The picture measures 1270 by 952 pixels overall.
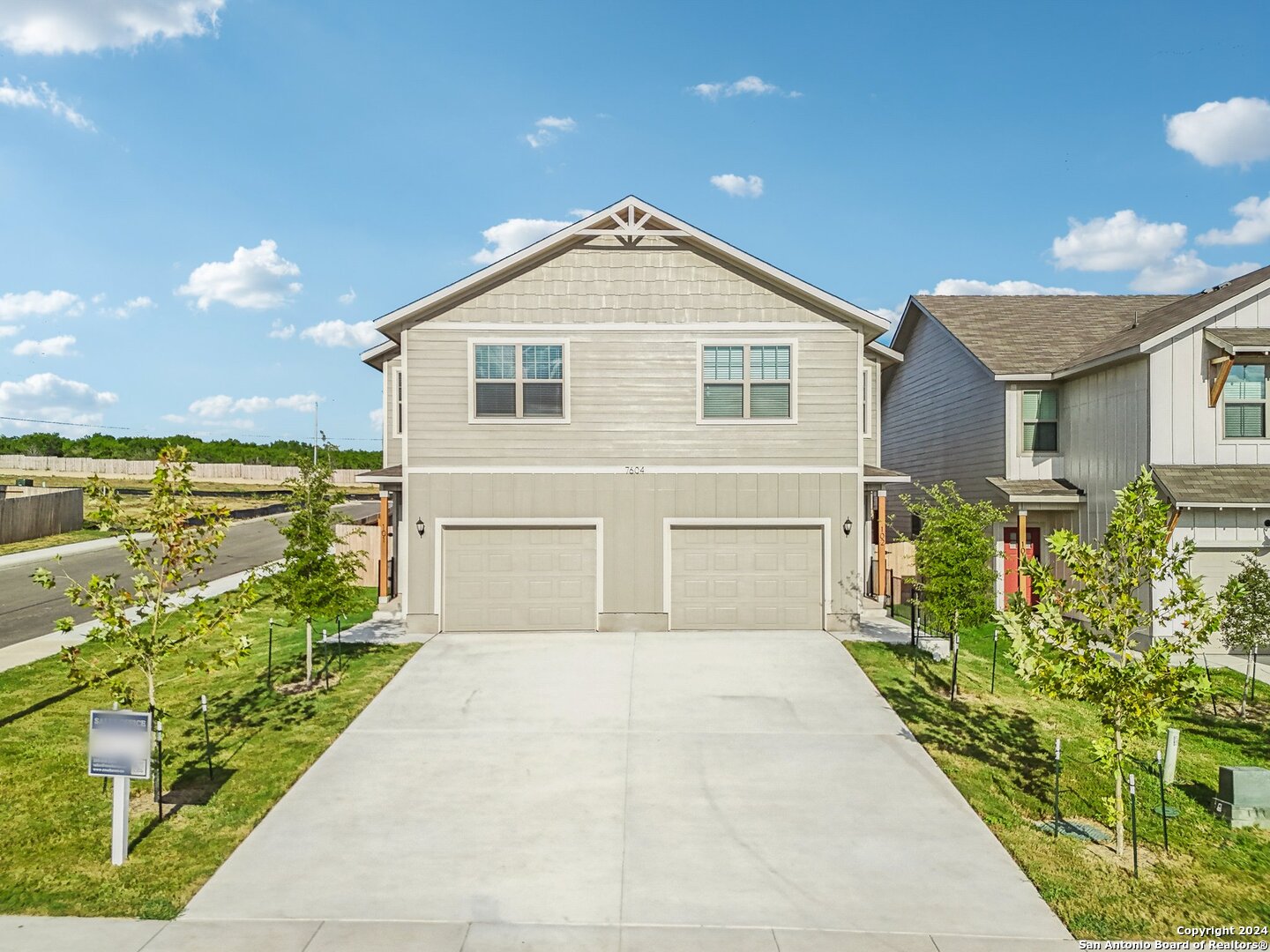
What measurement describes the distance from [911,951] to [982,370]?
17.0 m

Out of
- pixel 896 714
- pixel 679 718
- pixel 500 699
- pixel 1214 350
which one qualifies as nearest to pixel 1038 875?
pixel 896 714

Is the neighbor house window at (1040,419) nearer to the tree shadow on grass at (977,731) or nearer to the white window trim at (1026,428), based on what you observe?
the white window trim at (1026,428)

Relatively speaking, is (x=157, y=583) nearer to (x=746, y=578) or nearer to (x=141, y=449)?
(x=746, y=578)

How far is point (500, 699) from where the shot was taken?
12359 mm

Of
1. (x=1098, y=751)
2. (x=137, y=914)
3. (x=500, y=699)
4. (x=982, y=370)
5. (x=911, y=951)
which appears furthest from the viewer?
(x=982, y=370)

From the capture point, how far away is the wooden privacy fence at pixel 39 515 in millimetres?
30750

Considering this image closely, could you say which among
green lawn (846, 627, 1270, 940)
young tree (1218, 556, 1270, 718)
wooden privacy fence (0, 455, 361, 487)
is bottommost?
green lawn (846, 627, 1270, 940)

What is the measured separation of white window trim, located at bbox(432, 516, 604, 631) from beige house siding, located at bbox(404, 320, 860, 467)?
3.89 feet

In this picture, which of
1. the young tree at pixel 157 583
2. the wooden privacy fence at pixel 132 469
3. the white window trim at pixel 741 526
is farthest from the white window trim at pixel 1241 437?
the wooden privacy fence at pixel 132 469

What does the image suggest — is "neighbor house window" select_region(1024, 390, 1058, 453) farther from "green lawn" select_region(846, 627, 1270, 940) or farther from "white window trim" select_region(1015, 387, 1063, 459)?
"green lawn" select_region(846, 627, 1270, 940)

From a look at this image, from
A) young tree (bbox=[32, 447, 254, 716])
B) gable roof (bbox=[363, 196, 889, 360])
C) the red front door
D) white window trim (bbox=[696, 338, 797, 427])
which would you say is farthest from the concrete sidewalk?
the red front door

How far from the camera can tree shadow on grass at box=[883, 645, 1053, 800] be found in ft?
32.7

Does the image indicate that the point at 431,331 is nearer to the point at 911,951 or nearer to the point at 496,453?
the point at 496,453

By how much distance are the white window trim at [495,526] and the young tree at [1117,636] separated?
9.24 meters
